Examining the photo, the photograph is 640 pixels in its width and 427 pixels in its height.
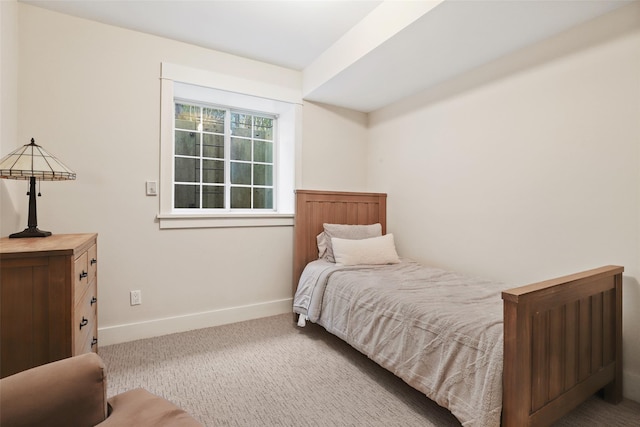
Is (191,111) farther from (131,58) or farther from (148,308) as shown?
(148,308)

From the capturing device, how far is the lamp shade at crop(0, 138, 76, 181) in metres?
1.57

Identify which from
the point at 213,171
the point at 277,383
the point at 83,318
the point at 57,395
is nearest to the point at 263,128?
the point at 213,171

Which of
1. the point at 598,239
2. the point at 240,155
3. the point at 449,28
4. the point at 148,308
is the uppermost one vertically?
the point at 449,28

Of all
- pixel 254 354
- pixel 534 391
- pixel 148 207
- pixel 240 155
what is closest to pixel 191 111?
pixel 240 155

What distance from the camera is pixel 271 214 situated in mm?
3043

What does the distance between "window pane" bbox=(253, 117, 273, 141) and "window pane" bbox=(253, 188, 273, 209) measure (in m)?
0.58

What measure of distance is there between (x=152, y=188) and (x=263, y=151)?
4.05ft

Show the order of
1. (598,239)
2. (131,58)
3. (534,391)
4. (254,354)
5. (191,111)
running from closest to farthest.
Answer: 1. (534,391)
2. (598,239)
3. (254,354)
4. (131,58)
5. (191,111)

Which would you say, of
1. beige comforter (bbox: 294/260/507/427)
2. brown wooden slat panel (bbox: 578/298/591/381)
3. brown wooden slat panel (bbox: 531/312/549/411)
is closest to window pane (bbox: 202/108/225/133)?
beige comforter (bbox: 294/260/507/427)

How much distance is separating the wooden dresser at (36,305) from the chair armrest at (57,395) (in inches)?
21.7

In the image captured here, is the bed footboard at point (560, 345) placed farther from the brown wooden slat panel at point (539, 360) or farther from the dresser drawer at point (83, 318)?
the dresser drawer at point (83, 318)

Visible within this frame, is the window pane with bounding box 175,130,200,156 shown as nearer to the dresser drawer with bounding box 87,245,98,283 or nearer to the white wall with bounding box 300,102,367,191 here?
the white wall with bounding box 300,102,367,191

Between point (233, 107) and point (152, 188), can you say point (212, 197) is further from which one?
point (233, 107)

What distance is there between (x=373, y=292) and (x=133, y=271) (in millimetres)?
1883
